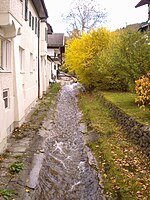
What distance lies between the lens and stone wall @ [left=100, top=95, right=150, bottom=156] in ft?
30.4

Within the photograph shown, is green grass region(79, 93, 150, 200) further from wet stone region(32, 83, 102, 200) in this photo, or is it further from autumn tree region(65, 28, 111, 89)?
autumn tree region(65, 28, 111, 89)

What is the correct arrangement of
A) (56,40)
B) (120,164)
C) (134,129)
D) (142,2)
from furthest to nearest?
1. (56,40)
2. (142,2)
3. (134,129)
4. (120,164)

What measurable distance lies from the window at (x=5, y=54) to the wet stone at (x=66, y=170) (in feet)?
10.3

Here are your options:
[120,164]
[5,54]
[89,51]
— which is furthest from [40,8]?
[120,164]

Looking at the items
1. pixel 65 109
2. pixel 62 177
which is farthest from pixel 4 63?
pixel 65 109

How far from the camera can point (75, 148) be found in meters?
10.9

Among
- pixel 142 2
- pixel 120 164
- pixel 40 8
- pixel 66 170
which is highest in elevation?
pixel 142 2

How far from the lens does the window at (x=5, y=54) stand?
424 inches

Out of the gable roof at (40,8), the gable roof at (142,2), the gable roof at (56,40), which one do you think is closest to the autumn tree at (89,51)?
the gable roof at (142,2)

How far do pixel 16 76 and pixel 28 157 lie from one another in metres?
4.01

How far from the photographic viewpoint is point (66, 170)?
863cm

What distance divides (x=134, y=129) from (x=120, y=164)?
8.77ft

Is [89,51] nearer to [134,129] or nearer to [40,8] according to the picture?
[40,8]

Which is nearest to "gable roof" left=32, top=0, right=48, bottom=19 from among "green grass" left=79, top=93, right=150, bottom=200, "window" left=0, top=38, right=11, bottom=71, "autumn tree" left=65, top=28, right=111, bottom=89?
"autumn tree" left=65, top=28, right=111, bottom=89
